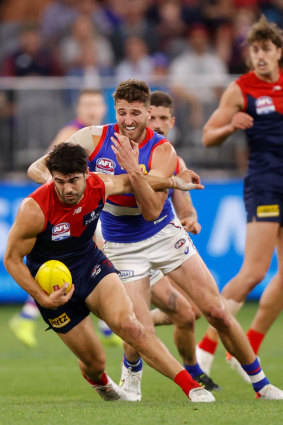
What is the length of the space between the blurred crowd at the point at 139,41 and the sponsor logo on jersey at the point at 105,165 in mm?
6460

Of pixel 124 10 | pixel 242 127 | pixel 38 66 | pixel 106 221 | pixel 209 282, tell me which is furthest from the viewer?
pixel 124 10

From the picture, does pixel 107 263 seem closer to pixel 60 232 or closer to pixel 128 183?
pixel 60 232

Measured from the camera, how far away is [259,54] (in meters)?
7.64

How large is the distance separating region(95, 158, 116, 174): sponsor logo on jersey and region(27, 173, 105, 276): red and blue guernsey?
30cm

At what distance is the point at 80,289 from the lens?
6289mm

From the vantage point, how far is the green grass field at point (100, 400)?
5.25 metres

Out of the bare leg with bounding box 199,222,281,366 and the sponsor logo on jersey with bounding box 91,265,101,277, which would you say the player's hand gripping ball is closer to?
the sponsor logo on jersey with bounding box 91,265,101,277

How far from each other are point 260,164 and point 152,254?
62.3 inches

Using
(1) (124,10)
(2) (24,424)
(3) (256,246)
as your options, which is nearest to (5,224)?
(1) (124,10)

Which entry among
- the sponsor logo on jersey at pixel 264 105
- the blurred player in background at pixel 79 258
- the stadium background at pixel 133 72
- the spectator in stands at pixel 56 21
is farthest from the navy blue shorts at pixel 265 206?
the spectator in stands at pixel 56 21

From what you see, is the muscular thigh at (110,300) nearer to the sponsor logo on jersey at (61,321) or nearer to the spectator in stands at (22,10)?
the sponsor logo on jersey at (61,321)

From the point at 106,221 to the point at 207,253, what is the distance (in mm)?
6091

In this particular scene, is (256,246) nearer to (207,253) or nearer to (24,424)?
(24,424)

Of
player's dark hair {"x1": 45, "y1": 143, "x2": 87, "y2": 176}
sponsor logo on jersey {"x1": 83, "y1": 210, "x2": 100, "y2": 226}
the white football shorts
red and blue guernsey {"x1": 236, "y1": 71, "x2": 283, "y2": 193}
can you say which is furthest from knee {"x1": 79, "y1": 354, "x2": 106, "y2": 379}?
red and blue guernsey {"x1": 236, "y1": 71, "x2": 283, "y2": 193}
